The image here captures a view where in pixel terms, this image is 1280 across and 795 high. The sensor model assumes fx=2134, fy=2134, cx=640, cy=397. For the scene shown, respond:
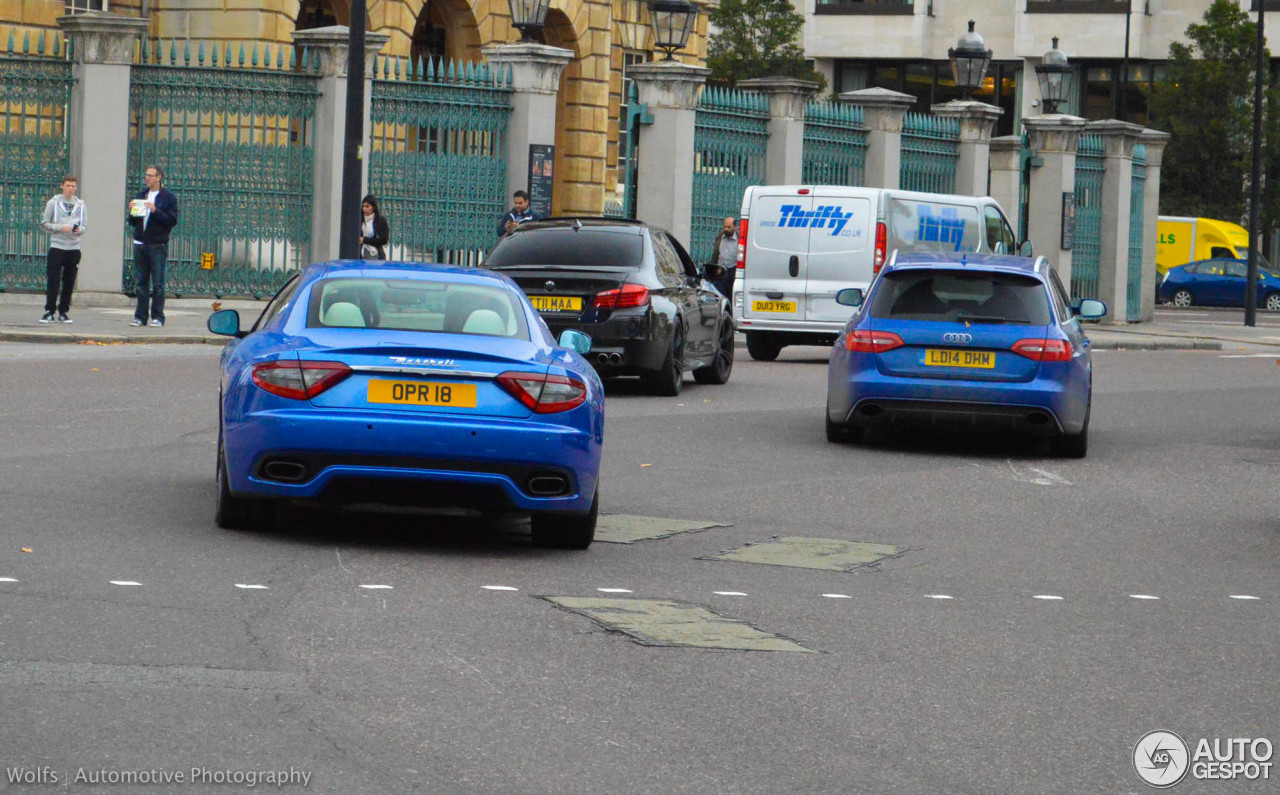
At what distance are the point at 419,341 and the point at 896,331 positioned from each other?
5957 millimetres

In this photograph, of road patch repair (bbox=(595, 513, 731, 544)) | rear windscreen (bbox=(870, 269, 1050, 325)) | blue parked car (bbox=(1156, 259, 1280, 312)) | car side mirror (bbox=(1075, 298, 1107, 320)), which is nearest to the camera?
road patch repair (bbox=(595, 513, 731, 544))

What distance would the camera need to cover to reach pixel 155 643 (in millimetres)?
7023

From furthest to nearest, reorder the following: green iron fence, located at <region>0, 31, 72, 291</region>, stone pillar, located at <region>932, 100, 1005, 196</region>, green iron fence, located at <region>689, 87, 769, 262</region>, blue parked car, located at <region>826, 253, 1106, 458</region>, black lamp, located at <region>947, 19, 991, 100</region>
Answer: stone pillar, located at <region>932, 100, 1005, 196</region>, black lamp, located at <region>947, 19, 991, 100</region>, green iron fence, located at <region>689, 87, 769, 262</region>, green iron fence, located at <region>0, 31, 72, 291</region>, blue parked car, located at <region>826, 253, 1106, 458</region>

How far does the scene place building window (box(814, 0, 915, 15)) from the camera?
7362 centimetres

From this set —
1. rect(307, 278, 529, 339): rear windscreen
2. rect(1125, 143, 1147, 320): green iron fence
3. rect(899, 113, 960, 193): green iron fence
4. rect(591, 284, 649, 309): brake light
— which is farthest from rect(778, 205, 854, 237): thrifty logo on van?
rect(1125, 143, 1147, 320): green iron fence

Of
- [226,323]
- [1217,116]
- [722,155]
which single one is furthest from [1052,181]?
[226,323]

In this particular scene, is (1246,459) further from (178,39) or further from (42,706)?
(178,39)

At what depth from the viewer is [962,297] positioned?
1491 cm

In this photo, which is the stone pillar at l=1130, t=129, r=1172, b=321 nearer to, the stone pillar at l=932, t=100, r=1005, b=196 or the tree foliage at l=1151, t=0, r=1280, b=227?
the stone pillar at l=932, t=100, r=1005, b=196

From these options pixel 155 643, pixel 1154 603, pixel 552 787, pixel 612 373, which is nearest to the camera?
pixel 552 787

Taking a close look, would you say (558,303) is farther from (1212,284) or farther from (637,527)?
(1212,284)

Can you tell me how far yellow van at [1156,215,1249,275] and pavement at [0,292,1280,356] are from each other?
1914 cm

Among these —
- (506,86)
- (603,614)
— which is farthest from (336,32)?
(603,614)

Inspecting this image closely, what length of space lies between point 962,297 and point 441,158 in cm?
1450
